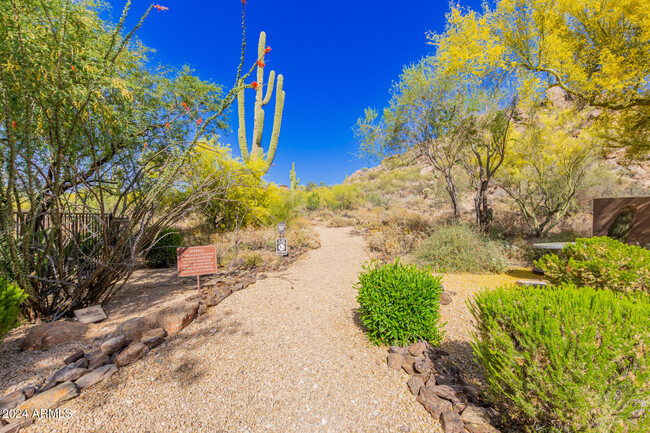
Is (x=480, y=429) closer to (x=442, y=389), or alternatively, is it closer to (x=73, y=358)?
(x=442, y=389)

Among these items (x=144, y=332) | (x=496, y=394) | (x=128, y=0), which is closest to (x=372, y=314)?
(x=496, y=394)

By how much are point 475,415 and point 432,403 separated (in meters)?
0.31

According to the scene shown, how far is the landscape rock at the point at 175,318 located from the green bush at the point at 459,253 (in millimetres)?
4988

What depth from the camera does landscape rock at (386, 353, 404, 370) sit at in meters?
2.51

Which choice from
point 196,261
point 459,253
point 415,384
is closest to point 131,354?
point 196,261

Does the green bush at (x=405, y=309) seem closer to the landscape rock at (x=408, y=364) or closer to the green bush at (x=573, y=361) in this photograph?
the landscape rock at (x=408, y=364)

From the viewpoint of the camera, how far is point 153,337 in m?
2.97

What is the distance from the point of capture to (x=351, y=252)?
28.3 feet

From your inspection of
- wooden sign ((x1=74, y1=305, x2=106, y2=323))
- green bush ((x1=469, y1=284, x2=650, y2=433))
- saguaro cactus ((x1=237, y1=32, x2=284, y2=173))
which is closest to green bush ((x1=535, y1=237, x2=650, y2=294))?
green bush ((x1=469, y1=284, x2=650, y2=433))

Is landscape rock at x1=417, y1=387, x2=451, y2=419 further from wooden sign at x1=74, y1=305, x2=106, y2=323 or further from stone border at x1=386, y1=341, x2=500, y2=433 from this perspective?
wooden sign at x1=74, y1=305, x2=106, y2=323

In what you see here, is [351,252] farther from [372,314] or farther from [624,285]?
[624,285]

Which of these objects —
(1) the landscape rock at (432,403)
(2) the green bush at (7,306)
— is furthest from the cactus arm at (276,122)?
(1) the landscape rock at (432,403)

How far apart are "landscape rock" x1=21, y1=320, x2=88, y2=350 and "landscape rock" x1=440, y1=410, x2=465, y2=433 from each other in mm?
4461

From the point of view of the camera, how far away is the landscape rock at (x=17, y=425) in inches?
66.4
